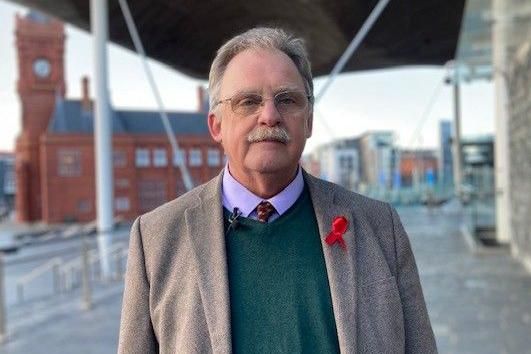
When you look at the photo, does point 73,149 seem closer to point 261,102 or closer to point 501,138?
point 501,138

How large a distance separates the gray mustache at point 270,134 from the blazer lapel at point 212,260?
0.21m

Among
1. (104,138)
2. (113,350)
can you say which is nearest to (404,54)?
(104,138)

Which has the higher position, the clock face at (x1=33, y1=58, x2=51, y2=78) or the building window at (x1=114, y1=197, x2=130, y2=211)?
the clock face at (x1=33, y1=58, x2=51, y2=78)

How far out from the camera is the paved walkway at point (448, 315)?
4883 mm

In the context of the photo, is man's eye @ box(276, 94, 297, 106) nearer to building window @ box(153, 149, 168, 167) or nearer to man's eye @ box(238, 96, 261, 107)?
man's eye @ box(238, 96, 261, 107)

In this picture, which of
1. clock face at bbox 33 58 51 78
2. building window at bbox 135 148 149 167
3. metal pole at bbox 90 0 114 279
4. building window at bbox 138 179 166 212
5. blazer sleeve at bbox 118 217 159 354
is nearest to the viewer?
blazer sleeve at bbox 118 217 159 354

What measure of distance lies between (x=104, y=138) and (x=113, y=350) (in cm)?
456

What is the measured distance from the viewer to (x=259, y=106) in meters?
1.24

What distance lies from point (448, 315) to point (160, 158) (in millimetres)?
45453

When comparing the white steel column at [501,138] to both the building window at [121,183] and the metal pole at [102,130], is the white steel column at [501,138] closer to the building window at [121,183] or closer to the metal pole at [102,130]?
the metal pole at [102,130]

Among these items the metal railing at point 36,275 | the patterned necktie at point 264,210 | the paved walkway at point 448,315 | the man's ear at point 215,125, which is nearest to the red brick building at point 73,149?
the metal railing at point 36,275

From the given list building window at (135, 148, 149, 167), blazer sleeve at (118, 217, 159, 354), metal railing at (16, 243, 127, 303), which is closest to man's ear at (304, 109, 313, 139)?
blazer sleeve at (118, 217, 159, 354)

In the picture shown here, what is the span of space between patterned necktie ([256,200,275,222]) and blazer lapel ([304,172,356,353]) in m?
0.11

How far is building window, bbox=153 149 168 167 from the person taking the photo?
49531 millimetres
